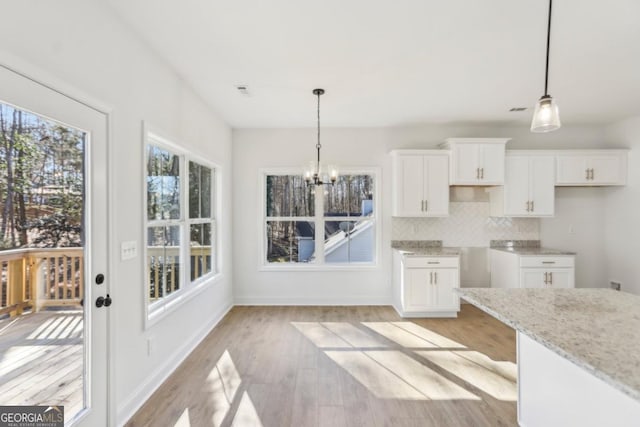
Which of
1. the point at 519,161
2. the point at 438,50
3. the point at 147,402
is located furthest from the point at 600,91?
the point at 147,402

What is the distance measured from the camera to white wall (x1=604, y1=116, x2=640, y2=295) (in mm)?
4098

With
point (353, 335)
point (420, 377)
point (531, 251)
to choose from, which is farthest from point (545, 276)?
point (353, 335)

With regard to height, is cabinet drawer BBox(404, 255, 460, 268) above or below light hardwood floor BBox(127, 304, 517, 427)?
above

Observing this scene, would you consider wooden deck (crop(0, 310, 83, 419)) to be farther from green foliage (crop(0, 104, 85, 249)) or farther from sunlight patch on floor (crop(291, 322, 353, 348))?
sunlight patch on floor (crop(291, 322, 353, 348))

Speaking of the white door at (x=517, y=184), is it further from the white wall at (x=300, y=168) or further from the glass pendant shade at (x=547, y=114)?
the glass pendant shade at (x=547, y=114)

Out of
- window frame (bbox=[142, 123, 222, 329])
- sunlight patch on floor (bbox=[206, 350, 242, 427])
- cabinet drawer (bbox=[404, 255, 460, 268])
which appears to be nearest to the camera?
sunlight patch on floor (bbox=[206, 350, 242, 427])

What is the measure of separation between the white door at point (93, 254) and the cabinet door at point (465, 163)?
403 centimetres

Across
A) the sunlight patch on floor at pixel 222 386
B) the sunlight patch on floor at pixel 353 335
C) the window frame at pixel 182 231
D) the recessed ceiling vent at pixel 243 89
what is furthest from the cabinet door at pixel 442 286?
the recessed ceiling vent at pixel 243 89

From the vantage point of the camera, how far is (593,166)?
4.22 m

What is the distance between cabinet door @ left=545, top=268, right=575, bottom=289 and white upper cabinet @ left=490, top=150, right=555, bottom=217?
31.8 inches

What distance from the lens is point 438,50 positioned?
2430 mm

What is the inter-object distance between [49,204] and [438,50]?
2836mm

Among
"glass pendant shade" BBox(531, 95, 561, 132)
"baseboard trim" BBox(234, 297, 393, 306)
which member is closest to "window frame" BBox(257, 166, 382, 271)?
"baseboard trim" BBox(234, 297, 393, 306)

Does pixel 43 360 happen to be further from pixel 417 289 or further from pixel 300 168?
pixel 417 289
